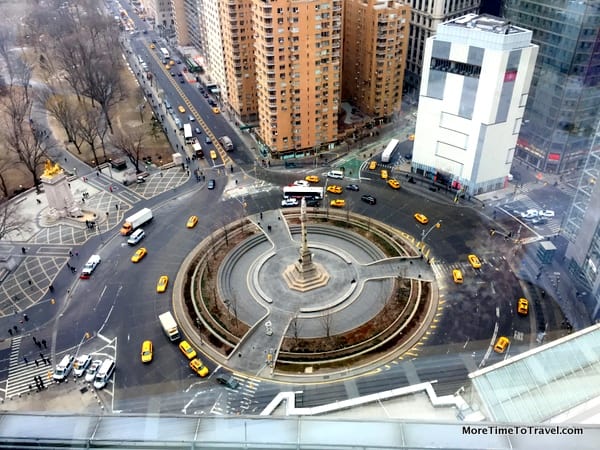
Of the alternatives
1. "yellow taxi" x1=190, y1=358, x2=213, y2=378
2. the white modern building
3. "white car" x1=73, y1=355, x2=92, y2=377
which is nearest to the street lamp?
the white modern building

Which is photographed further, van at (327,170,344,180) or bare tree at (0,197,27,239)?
van at (327,170,344,180)

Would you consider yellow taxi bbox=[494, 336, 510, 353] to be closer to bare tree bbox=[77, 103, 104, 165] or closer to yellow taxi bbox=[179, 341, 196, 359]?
yellow taxi bbox=[179, 341, 196, 359]

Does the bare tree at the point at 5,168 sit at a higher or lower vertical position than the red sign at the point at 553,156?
lower

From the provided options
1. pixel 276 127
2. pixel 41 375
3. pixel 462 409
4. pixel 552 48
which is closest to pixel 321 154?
pixel 276 127

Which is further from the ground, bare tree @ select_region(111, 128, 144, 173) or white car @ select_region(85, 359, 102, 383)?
bare tree @ select_region(111, 128, 144, 173)

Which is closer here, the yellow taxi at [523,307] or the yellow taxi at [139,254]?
the yellow taxi at [523,307]

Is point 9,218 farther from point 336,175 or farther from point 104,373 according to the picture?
point 336,175

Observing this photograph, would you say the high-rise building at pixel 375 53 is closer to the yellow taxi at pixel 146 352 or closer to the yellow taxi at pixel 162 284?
the yellow taxi at pixel 162 284

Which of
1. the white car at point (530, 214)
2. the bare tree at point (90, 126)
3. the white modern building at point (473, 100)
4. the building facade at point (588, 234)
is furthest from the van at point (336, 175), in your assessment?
the bare tree at point (90, 126)
